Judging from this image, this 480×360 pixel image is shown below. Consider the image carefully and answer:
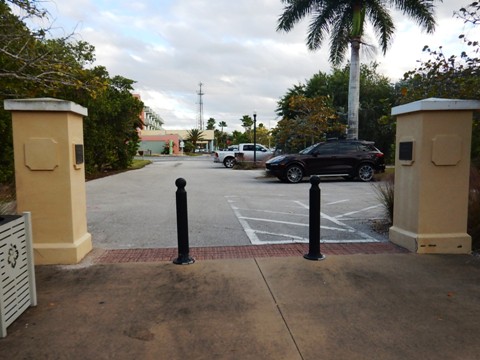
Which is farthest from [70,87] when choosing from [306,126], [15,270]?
[306,126]

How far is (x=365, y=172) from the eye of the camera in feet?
51.8

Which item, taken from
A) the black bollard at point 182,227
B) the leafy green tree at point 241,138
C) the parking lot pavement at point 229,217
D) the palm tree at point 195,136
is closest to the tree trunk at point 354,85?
the parking lot pavement at point 229,217

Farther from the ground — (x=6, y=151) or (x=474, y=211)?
(x=6, y=151)

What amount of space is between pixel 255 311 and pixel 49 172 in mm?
3080

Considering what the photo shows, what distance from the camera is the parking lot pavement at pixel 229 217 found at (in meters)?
6.27

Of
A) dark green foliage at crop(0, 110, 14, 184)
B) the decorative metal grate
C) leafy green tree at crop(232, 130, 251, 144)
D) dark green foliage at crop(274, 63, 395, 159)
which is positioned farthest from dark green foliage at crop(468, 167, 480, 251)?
leafy green tree at crop(232, 130, 251, 144)

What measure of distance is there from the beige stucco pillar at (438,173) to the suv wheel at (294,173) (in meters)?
9.92

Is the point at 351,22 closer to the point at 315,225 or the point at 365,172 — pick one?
the point at 365,172

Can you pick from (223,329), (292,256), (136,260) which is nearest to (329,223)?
(292,256)

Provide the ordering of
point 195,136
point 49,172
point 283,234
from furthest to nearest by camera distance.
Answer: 1. point 195,136
2. point 283,234
3. point 49,172

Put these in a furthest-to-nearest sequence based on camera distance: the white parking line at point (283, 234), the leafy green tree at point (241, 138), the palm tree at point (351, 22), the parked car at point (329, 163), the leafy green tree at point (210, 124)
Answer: the leafy green tree at point (210, 124) < the leafy green tree at point (241, 138) < the palm tree at point (351, 22) < the parked car at point (329, 163) < the white parking line at point (283, 234)

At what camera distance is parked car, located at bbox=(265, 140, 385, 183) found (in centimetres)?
1543

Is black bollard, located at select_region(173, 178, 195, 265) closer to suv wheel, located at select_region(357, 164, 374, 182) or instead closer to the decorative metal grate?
the decorative metal grate

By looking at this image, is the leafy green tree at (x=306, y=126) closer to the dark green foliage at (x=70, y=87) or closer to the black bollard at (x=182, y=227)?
the dark green foliage at (x=70, y=87)
